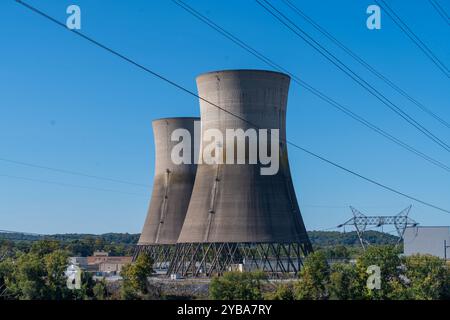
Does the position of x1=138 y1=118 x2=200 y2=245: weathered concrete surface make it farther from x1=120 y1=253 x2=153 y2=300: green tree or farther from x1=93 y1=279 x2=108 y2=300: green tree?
x1=93 y1=279 x2=108 y2=300: green tree

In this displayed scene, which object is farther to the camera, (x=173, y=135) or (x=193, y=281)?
(x=173, y=135)

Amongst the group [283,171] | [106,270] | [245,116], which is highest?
[245,116]

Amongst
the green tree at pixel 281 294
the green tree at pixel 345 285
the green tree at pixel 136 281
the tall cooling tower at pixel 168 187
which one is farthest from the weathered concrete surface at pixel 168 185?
the green tree at pixel 345 285

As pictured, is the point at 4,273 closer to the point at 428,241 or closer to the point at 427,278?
the point at 427,278

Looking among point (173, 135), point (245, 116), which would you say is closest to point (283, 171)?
point (245, 116)

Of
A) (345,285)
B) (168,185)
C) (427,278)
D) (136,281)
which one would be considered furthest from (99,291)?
(427,278)

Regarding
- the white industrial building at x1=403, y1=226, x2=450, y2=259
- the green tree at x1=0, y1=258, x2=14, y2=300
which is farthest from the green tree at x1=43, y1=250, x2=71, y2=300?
the white industrial building at x1=403, y1=226, x2=450, y2=259
